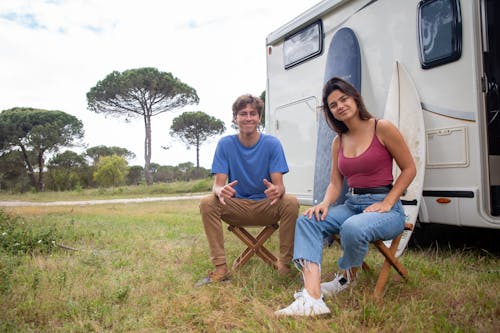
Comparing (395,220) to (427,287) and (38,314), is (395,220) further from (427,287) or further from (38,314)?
(38,314)

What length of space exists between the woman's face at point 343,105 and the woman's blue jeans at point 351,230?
1.52ft

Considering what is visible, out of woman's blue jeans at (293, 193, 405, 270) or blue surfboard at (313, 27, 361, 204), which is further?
blue surfboard at (313, 27, 361, 204)

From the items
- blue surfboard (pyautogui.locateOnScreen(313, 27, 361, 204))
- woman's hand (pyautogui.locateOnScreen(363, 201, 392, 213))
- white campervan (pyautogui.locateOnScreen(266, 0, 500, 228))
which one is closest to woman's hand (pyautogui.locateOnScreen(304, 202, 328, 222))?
woman's hand (pyautogui.locateOnScreen(363, 201, 392, 213))

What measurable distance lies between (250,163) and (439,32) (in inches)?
69.5

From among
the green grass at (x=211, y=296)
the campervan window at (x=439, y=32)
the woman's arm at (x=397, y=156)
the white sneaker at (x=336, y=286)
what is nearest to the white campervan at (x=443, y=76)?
the campervan window at (x=439, y=32)

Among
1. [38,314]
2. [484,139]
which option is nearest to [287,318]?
[38,314]

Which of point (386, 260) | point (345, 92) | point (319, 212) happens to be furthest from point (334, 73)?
point (386, 260)

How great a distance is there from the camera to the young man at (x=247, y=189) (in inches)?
104

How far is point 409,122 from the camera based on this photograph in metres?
3.19

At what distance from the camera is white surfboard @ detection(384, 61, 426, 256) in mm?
3078

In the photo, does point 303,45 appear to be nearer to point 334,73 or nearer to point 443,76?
point 334,73

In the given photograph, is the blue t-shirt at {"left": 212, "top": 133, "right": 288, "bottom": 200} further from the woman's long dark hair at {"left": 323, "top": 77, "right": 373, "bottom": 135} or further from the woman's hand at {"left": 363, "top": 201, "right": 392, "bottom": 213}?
the woman's hand at {"left": 363, "top": 201, "right": 392, "bottom": 213}

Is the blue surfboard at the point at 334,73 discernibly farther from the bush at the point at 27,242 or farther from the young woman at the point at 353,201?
the bush at the point at 27,242

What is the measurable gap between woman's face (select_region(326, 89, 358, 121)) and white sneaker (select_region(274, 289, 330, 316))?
0.98m
